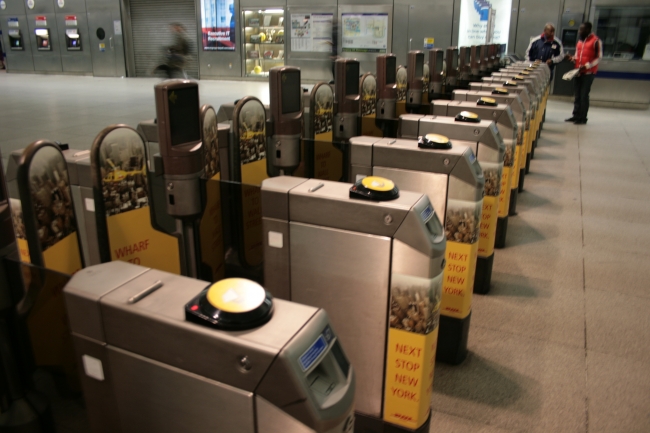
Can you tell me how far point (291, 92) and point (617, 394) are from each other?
2023mm

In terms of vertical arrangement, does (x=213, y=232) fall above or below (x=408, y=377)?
above

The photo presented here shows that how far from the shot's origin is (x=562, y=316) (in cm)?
292

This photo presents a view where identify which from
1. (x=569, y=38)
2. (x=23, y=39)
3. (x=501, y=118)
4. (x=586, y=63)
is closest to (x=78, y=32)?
(x=23, y=39)

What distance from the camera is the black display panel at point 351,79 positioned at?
3.56 meters

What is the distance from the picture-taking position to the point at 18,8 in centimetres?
1641

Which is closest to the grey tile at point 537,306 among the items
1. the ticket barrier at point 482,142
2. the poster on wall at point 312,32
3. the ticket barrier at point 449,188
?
the ticket barrier at point 482,142

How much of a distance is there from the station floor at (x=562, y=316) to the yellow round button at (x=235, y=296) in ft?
1.97

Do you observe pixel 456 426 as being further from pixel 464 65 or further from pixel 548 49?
pixel 548 49

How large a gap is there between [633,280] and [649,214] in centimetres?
163

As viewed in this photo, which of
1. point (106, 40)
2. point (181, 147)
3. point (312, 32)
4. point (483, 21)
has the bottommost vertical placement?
point (181, 147)

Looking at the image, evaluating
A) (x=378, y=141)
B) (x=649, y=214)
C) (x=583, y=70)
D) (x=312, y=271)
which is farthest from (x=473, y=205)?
(x=583, y=70)

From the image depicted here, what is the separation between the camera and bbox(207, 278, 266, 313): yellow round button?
1044mm

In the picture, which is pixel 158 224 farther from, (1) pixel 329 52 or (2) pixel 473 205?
(1) pixel 329 52

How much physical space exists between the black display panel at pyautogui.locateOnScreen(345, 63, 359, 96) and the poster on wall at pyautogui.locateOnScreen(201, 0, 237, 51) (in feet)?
35.8
